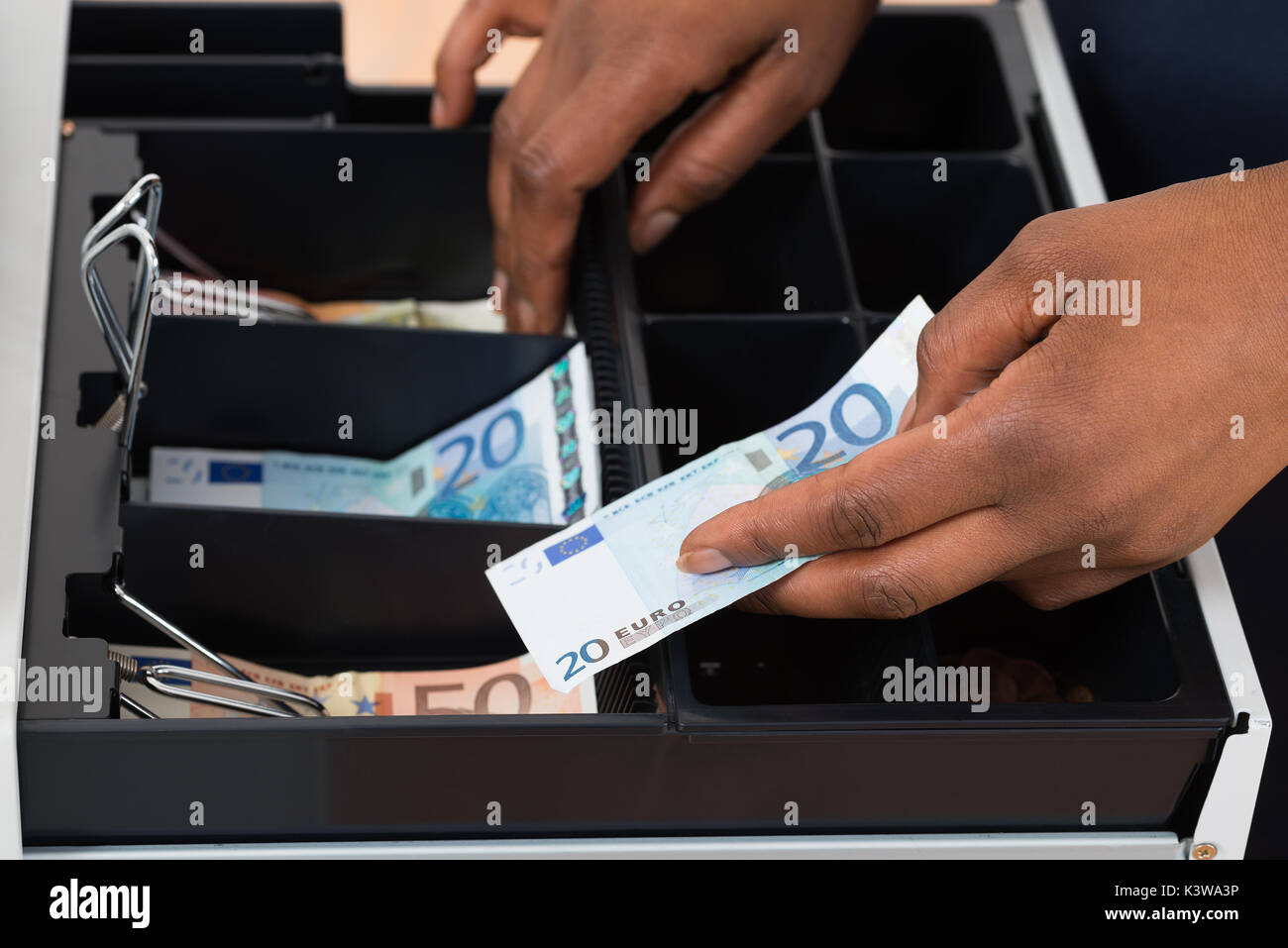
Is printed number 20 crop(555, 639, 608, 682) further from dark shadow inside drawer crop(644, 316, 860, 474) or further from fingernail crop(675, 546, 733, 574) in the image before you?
dark shadow inside drawer crop(644, 316, 860, 474)

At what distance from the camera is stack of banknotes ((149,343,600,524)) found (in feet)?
2.95

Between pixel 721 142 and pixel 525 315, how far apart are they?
202 mm

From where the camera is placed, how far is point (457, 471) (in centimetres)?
95

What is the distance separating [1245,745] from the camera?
708mm

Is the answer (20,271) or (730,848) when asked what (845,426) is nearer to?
(730,848)

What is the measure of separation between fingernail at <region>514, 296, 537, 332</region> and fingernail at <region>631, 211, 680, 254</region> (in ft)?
0.31

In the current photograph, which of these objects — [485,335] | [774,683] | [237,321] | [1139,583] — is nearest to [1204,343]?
[1139,583]

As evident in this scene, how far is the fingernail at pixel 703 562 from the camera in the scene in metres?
0.70

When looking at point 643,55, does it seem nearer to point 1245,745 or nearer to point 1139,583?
point 1139,583

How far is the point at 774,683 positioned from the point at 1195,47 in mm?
570

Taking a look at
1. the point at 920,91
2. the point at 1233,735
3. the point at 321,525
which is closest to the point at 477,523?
the point at 321,525

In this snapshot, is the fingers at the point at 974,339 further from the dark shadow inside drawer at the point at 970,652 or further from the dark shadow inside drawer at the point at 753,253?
the dark shadow inside drawer at the point at 753,253

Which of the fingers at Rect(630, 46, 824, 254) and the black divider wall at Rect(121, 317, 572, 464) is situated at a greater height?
the fingers at Rect(630, 46, 824, 254)

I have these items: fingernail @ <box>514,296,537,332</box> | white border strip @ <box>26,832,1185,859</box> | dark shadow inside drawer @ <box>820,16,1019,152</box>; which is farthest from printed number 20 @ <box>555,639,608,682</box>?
dark shadow inside drawer @ <box>820,16,1019,152</box>
